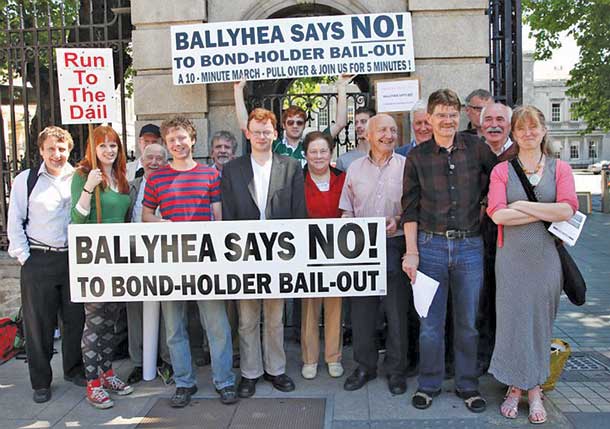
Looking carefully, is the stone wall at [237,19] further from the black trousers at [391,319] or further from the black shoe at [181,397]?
the black shoe at [181,397]

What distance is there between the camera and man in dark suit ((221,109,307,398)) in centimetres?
458

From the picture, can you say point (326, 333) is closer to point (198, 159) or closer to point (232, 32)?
point (198, 159)

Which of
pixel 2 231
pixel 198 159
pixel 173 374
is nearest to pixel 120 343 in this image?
pixel 173 374

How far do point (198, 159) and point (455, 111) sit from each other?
3.32 metres

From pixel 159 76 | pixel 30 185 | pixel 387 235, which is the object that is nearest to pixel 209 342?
pixel 387 235

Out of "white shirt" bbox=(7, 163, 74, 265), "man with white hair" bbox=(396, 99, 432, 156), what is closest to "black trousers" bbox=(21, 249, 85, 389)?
"white shirt" bbox=(7, 163, 74, 265)

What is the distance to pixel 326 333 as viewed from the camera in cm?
509

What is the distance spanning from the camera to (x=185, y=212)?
457cm

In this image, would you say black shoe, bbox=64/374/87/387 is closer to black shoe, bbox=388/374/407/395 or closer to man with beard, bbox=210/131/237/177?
man with beard, bbox=210/131/237/177

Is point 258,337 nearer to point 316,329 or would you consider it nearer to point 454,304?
point 316,329

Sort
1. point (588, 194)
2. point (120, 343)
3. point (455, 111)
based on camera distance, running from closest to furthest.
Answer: point (455, 111)
point (120, 343)
point (588, 194)

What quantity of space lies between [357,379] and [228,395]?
106cm

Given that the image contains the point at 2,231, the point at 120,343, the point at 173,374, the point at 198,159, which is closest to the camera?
the point at 173,374

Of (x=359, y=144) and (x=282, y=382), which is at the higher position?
(x=359, y=144)
